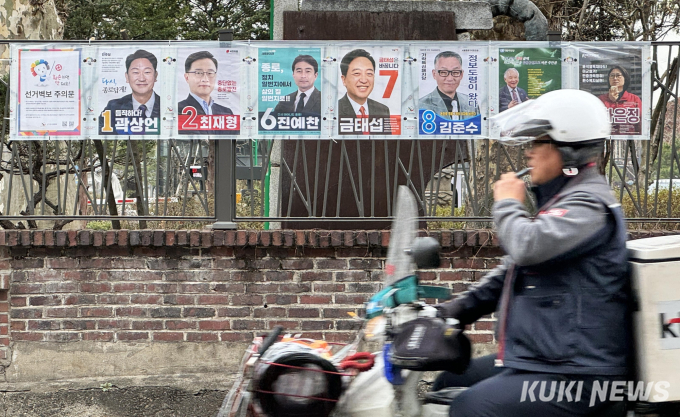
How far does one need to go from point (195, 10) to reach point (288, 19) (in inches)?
910

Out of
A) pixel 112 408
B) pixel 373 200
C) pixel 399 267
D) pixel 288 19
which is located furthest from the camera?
pixel 288 19

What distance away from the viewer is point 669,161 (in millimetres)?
6203

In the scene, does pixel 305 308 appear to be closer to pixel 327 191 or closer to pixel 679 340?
pixel 327 191

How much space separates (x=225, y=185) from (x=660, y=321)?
161 inches

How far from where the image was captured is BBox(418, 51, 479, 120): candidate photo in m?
5.97

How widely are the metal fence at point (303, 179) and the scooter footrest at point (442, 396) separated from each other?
319 cm

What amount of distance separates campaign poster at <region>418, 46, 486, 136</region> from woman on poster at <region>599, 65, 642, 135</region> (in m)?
0.98

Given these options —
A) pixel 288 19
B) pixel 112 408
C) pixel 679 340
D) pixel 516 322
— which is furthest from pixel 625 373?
pixel 288 19

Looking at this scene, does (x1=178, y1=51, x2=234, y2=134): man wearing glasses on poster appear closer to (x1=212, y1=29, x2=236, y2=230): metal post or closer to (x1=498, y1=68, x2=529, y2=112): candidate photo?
(x1=212, y1=29, x2=236, y2=230): metal post

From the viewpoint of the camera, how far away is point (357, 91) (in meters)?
5.98

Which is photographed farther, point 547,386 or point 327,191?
point 327,191

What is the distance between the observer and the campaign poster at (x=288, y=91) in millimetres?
5930

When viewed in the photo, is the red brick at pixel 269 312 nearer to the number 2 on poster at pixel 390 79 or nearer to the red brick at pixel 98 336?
the red brick at pixel 98 336

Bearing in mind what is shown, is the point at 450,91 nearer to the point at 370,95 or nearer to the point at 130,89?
the point at 370,95
